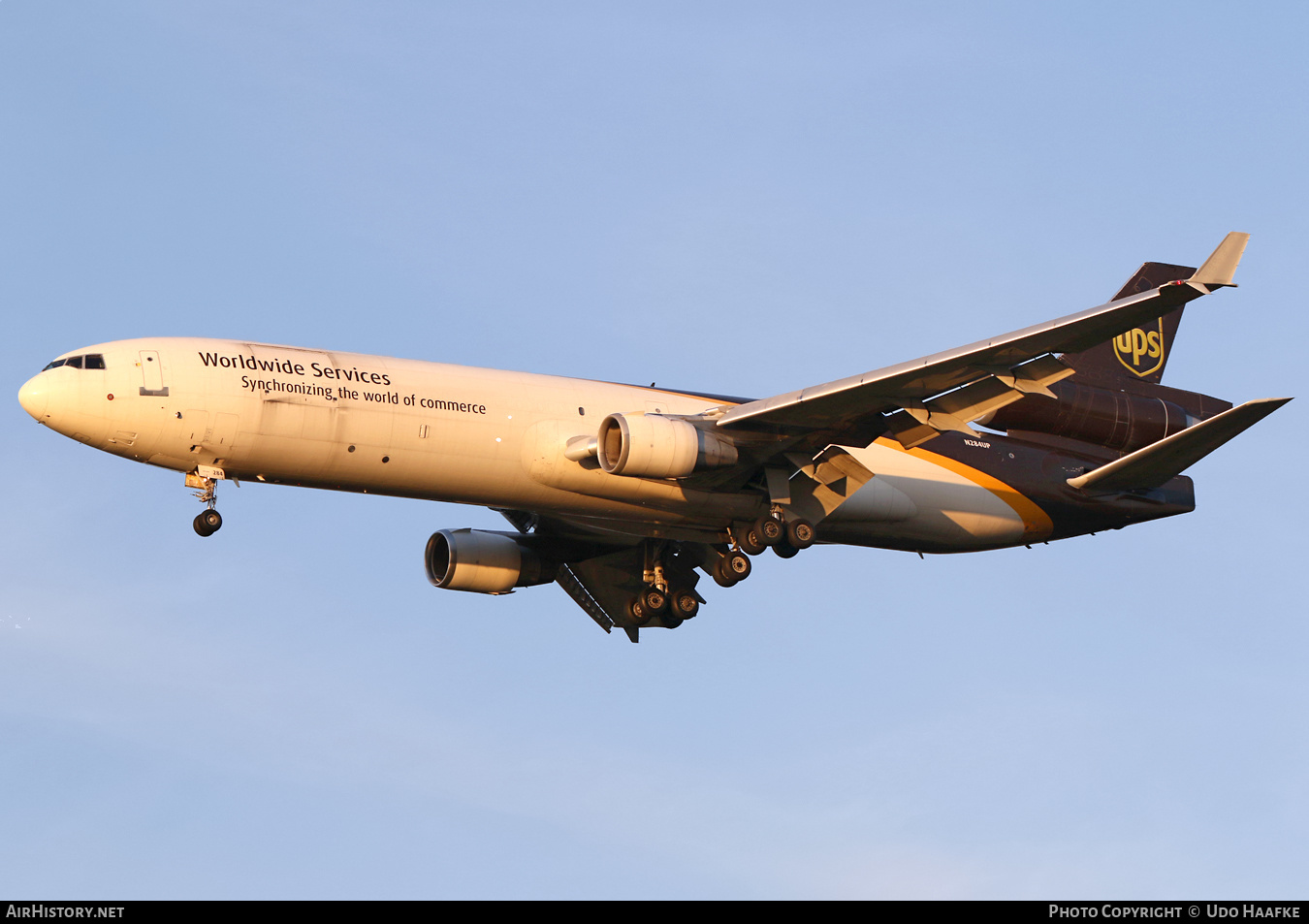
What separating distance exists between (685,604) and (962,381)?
11724mm

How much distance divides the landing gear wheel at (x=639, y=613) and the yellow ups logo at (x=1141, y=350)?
14227 millimetres

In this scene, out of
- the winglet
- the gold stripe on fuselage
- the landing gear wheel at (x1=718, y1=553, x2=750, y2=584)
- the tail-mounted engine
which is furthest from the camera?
the tail-mounted engine

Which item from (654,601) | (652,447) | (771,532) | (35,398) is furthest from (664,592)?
(35,398)

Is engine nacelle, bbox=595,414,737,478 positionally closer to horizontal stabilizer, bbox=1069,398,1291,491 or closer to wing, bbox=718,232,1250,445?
wing, bbox=718,232,1250,445

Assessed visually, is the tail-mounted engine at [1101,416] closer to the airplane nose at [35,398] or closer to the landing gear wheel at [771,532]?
the landing gear wheel at [771,532]

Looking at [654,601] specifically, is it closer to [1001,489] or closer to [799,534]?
[799,534]

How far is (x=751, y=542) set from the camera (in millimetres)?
41781

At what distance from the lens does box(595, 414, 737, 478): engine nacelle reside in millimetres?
38000

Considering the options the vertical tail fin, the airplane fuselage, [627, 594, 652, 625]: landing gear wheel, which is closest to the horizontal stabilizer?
the vertical tail fin

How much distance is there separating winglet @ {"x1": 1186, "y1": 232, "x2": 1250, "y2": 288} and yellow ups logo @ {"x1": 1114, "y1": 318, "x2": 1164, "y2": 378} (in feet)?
39.8

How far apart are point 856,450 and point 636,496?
21.7 ft

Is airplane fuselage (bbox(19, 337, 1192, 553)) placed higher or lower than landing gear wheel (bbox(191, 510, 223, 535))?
higher

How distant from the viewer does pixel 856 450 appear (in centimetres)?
4375
